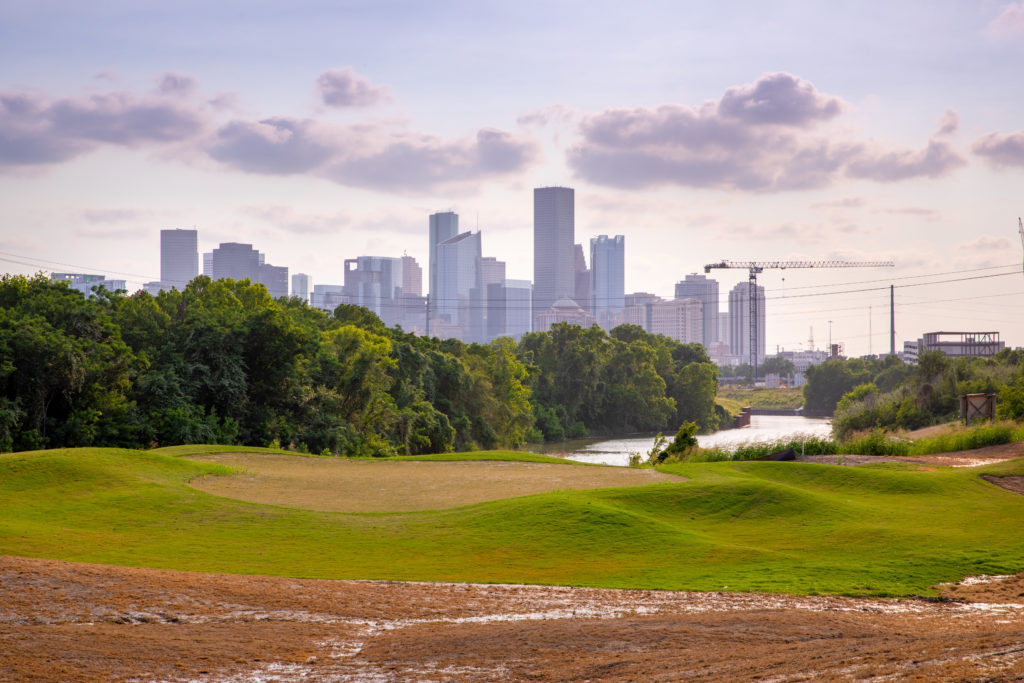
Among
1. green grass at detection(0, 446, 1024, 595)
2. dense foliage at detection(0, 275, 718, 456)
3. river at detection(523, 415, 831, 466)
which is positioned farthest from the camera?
river at detection(523, 415, 831, 466)

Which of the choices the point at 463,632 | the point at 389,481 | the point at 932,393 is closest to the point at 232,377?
the point at 389,481

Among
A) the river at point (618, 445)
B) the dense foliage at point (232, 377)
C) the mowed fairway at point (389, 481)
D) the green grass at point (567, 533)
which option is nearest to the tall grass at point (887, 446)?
the mowed fairway at point (389, 481)

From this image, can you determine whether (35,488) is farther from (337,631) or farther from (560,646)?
(560,646)

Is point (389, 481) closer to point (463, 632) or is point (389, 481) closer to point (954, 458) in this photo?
point (463, 632)

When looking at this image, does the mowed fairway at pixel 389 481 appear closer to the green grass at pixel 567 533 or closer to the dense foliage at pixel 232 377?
the green grass at pixel 567 533

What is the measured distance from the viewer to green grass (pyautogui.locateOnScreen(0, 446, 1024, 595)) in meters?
13.7

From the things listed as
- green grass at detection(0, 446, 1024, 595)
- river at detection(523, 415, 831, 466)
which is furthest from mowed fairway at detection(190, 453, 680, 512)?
river at detection(523, 415, 831, 466)

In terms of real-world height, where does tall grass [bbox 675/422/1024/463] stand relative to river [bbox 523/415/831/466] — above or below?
above

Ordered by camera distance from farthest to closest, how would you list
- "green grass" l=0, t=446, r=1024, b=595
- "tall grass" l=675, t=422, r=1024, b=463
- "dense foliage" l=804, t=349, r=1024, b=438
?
"dense foliage" l=804, t=349, r=1024, b=438 → "tall grass" l=675, t=422, r=1024, b=463 → "green grass" l=0, t=446, r=1024, b=595

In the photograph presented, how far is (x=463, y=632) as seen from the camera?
998cm

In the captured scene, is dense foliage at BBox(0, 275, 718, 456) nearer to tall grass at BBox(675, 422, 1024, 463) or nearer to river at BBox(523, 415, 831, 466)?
river at BBox(523, 415, 831, 466)

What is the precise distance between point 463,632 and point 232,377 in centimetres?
3814

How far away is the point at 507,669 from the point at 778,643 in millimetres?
2848

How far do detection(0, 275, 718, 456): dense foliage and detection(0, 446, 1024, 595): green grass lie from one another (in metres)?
17.8
